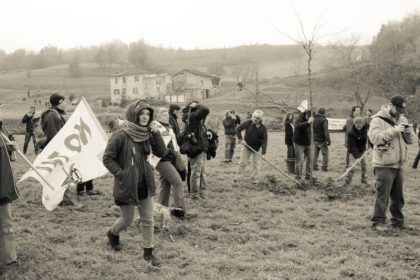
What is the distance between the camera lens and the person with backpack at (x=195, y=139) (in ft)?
29.5

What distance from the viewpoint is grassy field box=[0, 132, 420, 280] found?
559cm

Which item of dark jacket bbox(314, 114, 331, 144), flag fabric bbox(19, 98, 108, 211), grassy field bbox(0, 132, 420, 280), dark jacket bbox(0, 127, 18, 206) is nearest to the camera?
dark jacket bbox(0, 127, 18, 206)

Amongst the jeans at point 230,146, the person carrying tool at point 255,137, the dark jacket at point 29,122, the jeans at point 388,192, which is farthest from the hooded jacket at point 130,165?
the dark jacket at point 29,122

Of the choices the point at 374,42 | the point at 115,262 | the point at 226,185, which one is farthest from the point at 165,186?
the point at 374,42

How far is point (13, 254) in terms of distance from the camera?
556 cm

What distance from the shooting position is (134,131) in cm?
551

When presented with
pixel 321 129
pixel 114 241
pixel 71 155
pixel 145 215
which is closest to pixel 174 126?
pixel 71 155

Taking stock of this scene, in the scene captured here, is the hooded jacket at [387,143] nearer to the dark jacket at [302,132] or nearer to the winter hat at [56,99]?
the dark jacket at [302,132]

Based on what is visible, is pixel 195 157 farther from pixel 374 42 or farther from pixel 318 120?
pixel 374 42

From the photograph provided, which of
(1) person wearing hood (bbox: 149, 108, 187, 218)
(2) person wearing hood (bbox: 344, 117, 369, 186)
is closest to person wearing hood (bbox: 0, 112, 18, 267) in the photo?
(1) person wearing hood (bbox: 149, 108, 187, 218)

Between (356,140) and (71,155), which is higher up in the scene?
(71,155)

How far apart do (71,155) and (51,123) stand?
101cm

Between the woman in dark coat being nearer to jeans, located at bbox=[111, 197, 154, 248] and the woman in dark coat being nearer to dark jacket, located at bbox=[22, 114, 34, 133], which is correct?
jeans, located at bbox=[111, 197, 154, 248]

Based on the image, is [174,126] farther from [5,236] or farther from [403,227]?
[403,227]
